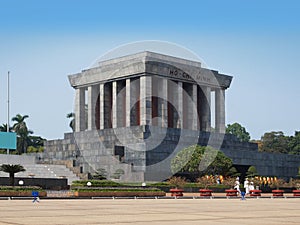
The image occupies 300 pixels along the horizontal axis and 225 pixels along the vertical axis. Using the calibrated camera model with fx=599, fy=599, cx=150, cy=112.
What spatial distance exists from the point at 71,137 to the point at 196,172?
1853cm

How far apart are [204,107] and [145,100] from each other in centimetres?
1469

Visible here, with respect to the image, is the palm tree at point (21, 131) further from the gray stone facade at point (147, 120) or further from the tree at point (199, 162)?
the tree at point (199, 162)

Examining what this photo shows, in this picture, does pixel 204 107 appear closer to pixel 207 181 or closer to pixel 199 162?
pixel 199 162

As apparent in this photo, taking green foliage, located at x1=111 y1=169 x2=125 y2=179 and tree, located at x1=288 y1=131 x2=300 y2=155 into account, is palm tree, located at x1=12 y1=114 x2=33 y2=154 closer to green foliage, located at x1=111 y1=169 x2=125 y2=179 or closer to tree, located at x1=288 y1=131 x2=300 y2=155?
green foliage, located at x1=111 y1=169 x2=125 y2=179

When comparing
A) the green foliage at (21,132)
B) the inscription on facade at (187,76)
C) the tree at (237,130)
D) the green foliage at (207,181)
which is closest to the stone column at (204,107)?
the inscription on facade at (187,76)

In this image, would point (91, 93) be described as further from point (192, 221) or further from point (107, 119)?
point (192, 221)

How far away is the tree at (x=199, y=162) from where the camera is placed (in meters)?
58.6

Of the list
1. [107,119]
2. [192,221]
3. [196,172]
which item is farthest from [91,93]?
[192,221]

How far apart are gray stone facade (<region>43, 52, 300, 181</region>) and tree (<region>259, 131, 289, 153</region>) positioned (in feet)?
131

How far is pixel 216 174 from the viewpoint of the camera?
195 ft

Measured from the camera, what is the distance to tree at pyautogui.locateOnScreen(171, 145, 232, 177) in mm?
58594

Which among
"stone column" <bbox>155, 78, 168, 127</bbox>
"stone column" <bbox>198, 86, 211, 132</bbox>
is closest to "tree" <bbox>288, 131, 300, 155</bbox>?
"stone column" <bbox>198, 86, 211, 132</bbox>

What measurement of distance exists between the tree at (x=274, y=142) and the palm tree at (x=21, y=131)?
4606 centimetres

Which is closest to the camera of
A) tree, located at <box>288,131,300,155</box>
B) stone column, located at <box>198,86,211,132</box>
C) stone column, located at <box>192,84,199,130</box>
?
stone column, located at <box>192,84,199,130</box>
